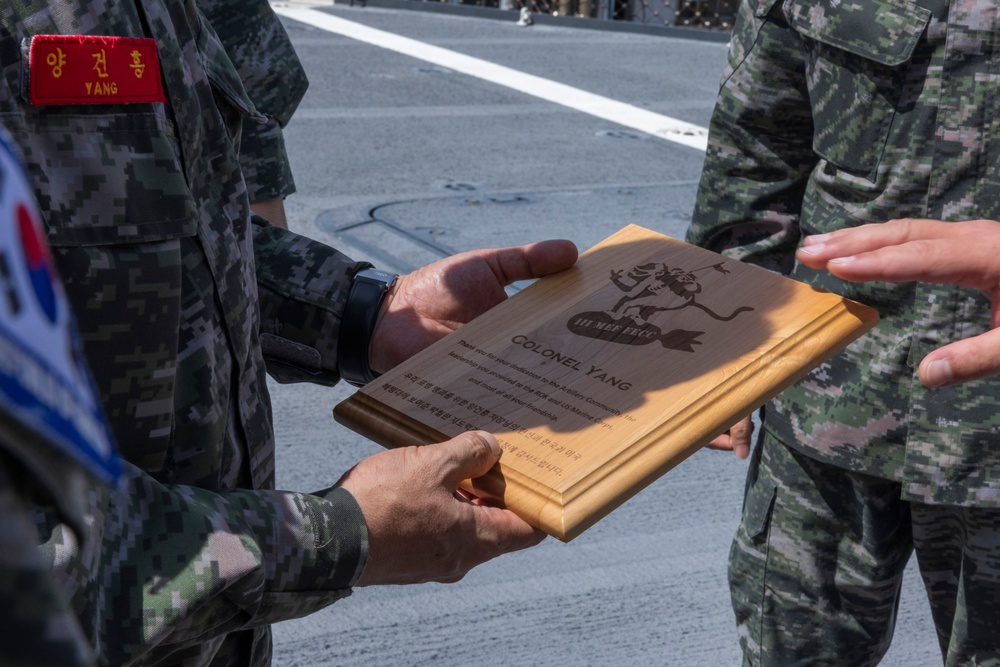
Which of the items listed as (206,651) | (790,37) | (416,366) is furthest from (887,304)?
(206,651)

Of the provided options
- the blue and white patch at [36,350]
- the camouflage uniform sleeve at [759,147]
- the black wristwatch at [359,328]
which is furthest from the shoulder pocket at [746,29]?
the blue and white patch at [36,350]

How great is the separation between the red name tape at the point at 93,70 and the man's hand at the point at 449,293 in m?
0.50

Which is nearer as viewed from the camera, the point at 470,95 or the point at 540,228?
the point at 540,228

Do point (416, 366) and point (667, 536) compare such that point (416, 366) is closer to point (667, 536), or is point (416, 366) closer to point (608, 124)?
point (667, 536)

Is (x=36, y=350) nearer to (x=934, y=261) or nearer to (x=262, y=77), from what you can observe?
(x=934, y=261)

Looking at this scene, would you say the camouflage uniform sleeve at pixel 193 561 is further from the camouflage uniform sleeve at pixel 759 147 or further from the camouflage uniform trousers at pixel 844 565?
the camouflage uniform sleeve at pixel 759 147

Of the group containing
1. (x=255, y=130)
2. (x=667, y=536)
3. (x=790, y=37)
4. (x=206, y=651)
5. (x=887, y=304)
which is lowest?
(x=667, y=536)

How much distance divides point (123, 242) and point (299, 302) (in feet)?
1.42

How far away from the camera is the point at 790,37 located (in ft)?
4.99

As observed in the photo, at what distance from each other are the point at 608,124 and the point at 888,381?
4.17m

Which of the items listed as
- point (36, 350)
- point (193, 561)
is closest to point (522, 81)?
point (193, 561)

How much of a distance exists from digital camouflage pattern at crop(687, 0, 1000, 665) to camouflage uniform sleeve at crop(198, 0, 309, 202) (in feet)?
2.23

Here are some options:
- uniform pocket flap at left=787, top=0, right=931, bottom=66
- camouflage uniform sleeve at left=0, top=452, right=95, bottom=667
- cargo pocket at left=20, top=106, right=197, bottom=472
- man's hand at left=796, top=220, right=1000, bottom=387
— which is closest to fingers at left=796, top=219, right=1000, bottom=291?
man's hand at left=796, top=220, right=1000, bottom=387

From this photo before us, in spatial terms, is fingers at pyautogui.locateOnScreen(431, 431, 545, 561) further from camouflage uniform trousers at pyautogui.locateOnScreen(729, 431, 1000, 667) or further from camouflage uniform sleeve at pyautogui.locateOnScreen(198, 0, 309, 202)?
camouflage uniform sleeve at pyautogui.locateOnScreen(198, 0, 309, 202)
